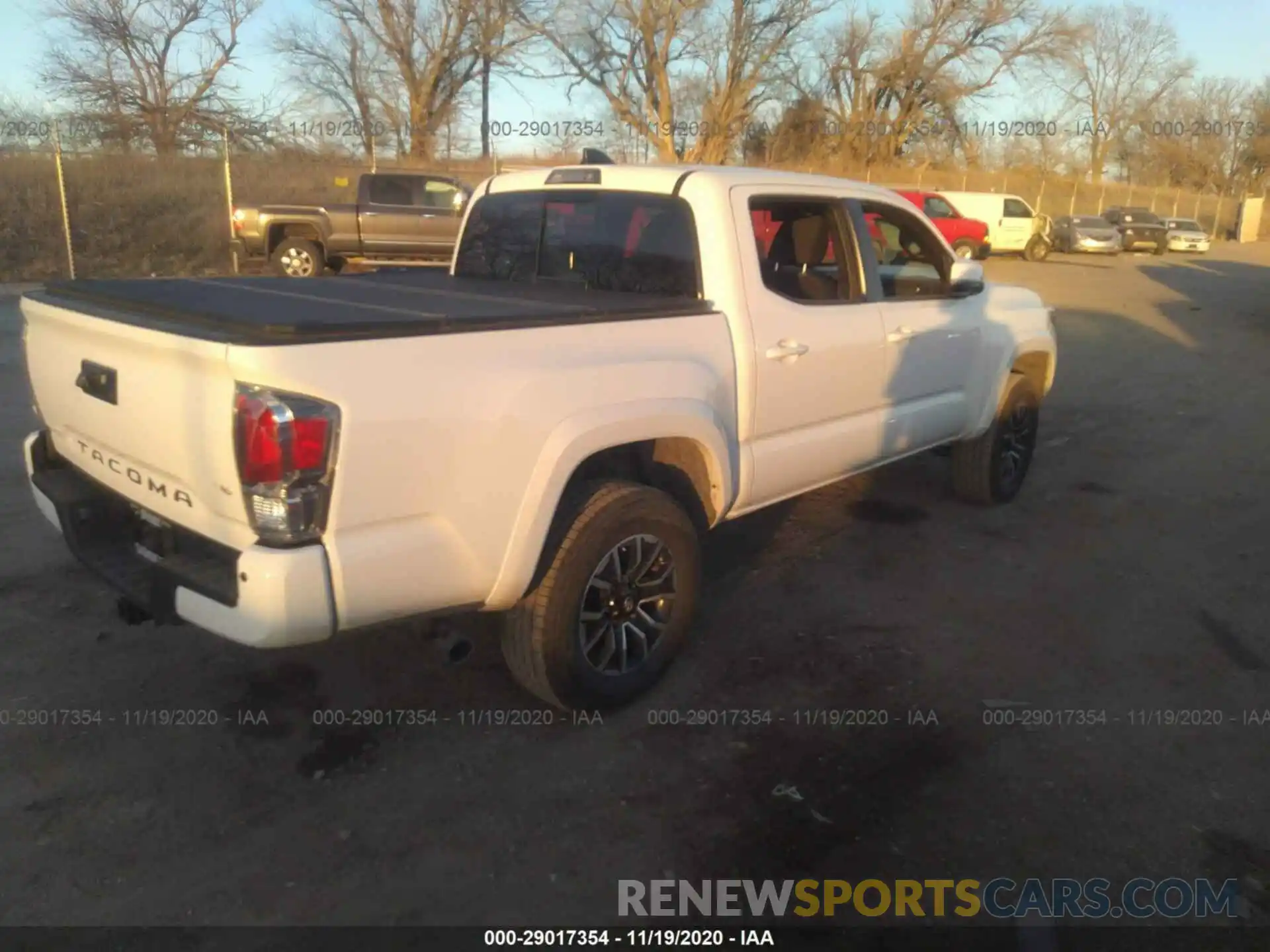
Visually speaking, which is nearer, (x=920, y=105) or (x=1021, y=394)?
(x=1021, y=394)

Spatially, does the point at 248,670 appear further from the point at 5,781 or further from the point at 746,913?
the point at 746,913

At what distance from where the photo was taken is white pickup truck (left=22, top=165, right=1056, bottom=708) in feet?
8.78

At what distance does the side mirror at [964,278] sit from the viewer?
5.15m

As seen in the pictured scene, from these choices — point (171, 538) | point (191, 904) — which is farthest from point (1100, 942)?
point (171, 538)

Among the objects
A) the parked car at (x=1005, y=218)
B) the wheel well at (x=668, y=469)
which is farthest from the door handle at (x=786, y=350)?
the parked car at (x=1005, y=218)

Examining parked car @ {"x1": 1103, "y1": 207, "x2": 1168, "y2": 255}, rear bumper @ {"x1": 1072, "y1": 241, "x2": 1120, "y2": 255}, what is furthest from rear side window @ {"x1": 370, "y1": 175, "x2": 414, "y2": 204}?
parked car @ {"x1": 1103, "y1": 207, "x2": 1168, "y2": 255}

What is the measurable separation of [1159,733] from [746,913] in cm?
188

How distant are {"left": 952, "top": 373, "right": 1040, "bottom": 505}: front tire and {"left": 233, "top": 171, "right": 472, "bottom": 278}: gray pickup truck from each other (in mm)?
11156

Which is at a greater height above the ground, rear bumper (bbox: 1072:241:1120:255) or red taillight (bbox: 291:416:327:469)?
red taillight (bbox: 291:416:327:469)

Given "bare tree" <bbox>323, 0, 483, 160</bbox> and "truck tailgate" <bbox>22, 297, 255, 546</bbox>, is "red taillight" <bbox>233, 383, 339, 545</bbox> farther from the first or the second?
"bare tree" <bbox>323, 0, 483, 160</bbox>

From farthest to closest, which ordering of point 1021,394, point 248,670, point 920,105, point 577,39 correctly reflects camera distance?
1. point 920,105
2. point 577,39
3. point 1021,394
4. point 248,670

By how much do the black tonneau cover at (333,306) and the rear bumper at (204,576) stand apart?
59cm

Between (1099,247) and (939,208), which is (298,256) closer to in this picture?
(939,208)

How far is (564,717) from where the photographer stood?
369cm
